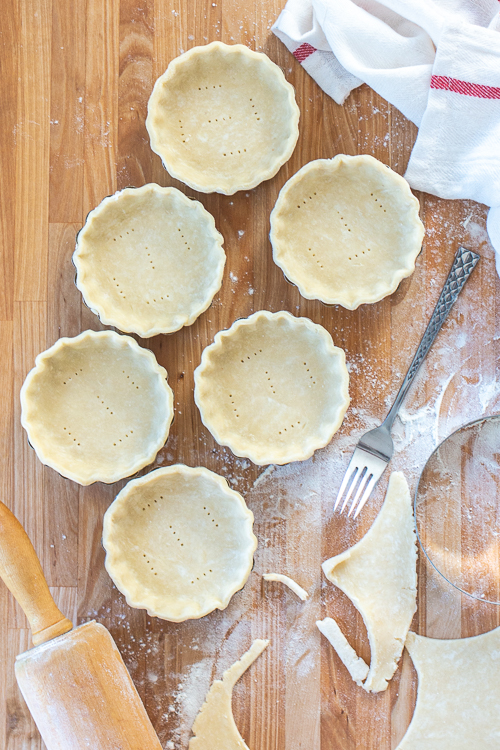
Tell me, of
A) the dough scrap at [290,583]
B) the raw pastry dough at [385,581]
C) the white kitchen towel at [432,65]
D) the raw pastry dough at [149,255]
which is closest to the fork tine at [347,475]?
the raw pastry dough at [385,581]

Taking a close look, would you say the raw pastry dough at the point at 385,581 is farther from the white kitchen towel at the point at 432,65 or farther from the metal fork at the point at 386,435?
the white kitchen towel at the point at 432,65

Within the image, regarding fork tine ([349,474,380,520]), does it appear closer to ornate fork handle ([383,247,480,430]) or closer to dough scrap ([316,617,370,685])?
ornate fork handle ([383,247,480,430])

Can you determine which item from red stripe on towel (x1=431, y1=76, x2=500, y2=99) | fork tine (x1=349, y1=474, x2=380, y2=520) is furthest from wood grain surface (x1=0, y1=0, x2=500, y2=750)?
red stripe on towel (x1=431, y1=76, x2=500, y2=99)

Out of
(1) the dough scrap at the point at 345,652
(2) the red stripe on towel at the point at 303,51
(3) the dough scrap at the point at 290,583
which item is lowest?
(1) the dough scrap at the point at 345,652

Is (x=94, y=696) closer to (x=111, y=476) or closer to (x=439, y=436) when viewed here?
(x=111, y=476)

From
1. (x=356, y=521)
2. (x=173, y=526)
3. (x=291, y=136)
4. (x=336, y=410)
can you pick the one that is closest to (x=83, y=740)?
(x=173, y=526)

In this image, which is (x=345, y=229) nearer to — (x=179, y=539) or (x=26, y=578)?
(x=179, y=539)
